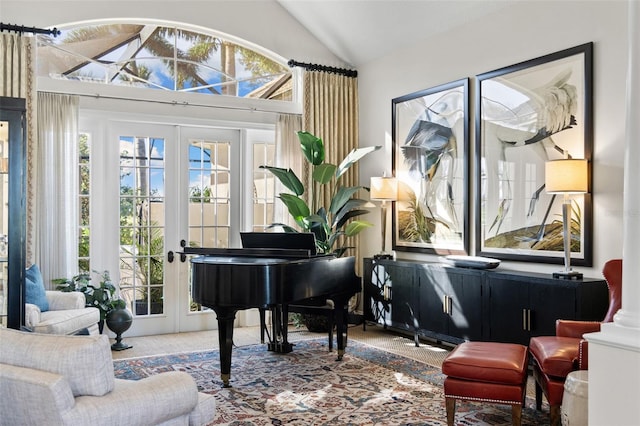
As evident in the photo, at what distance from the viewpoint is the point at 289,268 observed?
4.68m

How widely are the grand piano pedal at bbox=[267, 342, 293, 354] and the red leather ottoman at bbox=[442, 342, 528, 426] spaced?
7.47 feet

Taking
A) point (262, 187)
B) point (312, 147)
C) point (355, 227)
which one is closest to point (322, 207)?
point (355, 227)

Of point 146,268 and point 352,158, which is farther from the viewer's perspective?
point 352,158

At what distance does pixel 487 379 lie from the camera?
3.54m

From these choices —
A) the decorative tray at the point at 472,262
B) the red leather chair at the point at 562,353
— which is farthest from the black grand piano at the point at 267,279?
the red leather chair at the point at 562,353

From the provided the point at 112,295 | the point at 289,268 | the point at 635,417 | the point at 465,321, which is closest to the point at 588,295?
the point at 465,321

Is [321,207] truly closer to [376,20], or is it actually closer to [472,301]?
[376,20]

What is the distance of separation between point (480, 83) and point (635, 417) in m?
3.65

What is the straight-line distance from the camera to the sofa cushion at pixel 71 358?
2.26 m

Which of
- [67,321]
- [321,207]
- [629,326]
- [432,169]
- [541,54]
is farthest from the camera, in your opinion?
[321,207]

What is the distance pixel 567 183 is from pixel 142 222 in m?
4.24

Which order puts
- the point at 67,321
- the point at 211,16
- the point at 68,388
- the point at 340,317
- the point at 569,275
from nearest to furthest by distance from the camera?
the point at 68,388
the point at 569,275
the point at 67,321
the point at 340,317
the point at 211,16

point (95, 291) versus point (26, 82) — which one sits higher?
point (26, 82)

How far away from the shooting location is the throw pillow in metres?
4.97
